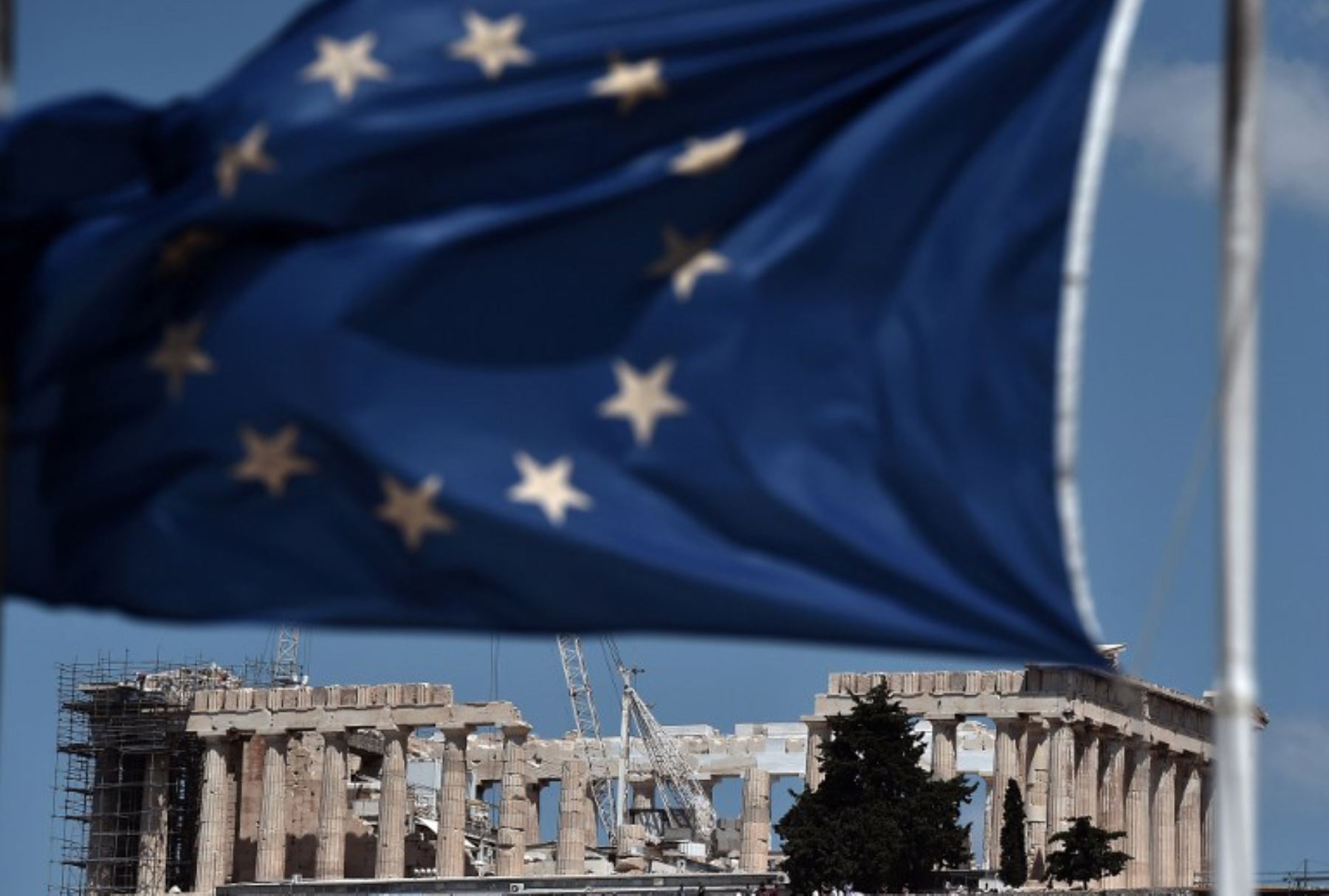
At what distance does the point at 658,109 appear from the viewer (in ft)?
41.8

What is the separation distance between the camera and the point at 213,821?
296ft

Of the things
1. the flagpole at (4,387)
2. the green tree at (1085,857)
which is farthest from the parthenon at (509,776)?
the flagpole at (4,387)

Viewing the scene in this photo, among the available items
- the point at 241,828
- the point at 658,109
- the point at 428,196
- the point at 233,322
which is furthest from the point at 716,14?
the point at 241,828

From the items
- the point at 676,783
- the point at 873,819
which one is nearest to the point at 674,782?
the point at 676,783

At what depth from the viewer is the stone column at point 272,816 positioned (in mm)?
89562

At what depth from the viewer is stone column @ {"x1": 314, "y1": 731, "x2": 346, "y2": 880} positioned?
3479 inches

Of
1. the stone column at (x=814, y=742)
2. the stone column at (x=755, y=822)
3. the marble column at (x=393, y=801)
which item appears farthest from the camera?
the marble column at (x=393, y=801)

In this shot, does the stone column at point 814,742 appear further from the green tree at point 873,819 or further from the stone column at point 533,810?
the stone column at point 533,810

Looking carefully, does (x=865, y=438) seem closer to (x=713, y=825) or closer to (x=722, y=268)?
(x=722, y=268)

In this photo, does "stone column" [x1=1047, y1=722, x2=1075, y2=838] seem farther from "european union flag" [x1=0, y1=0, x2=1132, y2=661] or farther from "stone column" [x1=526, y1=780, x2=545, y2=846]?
"european union flag" [x1=0, y1=0, x2=1132, y2=661]

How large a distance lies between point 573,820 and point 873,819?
46.7 ft

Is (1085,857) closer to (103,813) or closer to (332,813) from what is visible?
(332,813)

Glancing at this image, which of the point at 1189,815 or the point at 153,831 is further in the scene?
the point at 1189,815

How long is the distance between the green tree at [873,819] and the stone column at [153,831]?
66.0 feet
